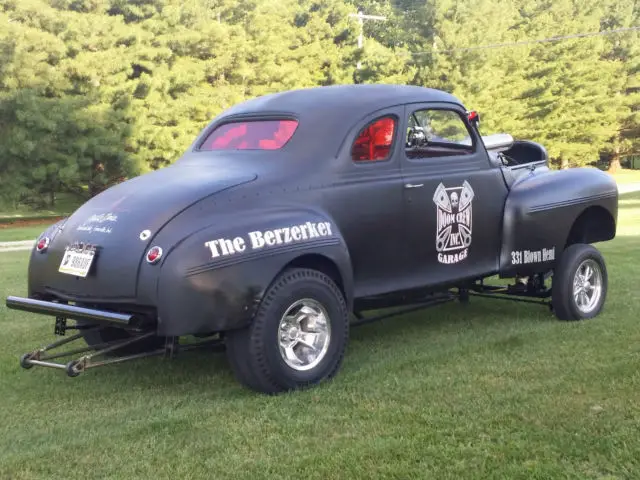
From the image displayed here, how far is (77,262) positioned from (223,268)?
3.30ft

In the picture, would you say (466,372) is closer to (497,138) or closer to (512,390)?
(512,390)

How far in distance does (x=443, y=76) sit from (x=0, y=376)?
38.1m

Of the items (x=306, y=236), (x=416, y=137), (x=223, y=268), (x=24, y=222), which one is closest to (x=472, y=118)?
(x=416, y=137)

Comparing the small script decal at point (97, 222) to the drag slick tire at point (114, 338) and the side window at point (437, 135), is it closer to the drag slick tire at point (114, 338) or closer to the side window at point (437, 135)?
the drag slick tire at point (114, 338)

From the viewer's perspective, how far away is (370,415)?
4.45 meters

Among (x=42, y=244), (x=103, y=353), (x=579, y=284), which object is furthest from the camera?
(x=579, y=284)

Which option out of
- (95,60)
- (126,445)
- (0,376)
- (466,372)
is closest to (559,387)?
(466,372)

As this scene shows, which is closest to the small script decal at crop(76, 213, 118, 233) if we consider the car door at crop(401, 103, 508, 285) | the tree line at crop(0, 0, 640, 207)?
the car door at crop(401, 103, 508, 285)

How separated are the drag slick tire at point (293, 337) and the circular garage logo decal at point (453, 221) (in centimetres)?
119

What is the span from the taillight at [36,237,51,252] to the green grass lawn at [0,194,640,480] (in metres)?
0.93

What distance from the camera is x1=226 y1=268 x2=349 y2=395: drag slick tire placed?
4.80 metres

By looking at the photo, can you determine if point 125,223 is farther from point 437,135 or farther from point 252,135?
point 437,135

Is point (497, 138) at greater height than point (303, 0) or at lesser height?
lesser

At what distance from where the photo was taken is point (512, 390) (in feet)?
15.8
